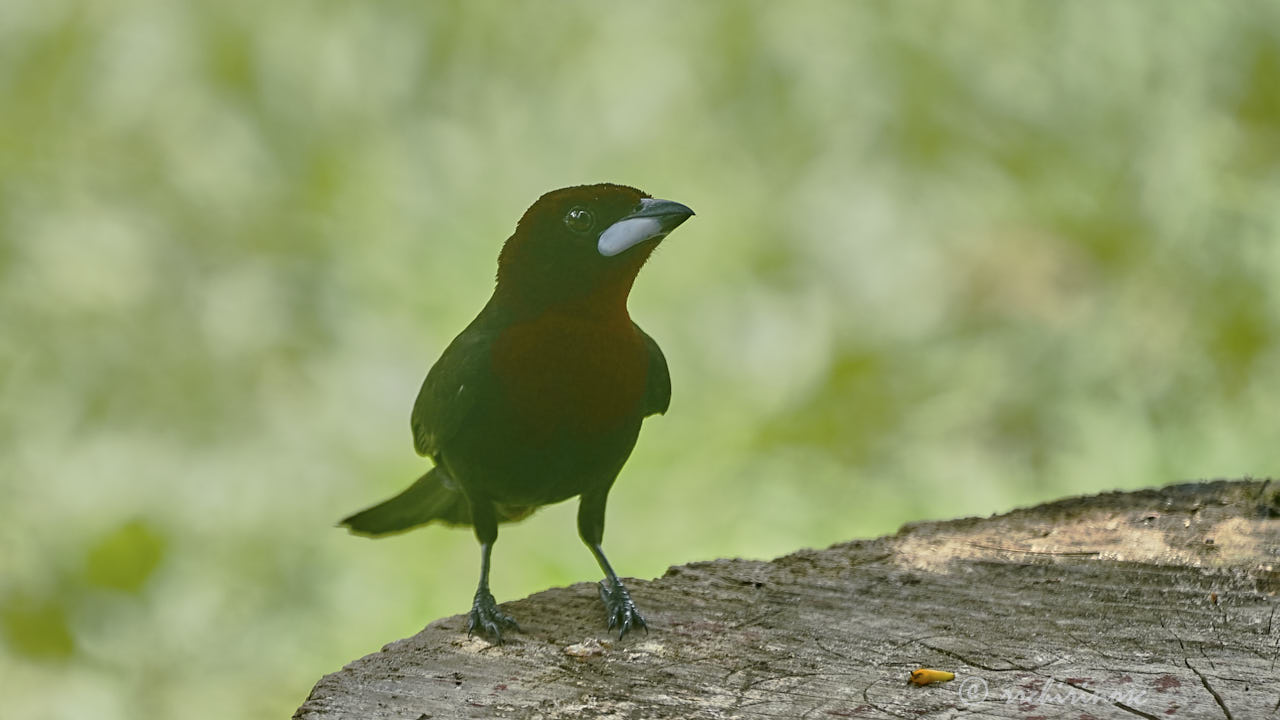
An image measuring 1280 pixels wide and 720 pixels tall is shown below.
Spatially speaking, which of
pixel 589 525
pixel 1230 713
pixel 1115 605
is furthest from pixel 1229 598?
pixel 589 525

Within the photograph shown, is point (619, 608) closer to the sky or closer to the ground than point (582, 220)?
closer to the ground

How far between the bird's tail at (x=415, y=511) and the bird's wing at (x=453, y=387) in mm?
281

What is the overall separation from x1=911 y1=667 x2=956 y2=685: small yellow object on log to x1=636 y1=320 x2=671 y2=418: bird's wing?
1.06 meters

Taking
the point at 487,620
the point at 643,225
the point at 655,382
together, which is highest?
the point at 643,225

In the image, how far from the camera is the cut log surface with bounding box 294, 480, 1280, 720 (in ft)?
8.12

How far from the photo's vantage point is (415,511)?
358cm

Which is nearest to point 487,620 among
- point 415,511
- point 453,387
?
point 453,387

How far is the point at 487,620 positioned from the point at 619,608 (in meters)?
0.31

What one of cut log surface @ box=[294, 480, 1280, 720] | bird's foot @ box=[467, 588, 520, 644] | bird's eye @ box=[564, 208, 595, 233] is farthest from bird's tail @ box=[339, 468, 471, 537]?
bird's eye @ box=[564, 208, 595, 233]

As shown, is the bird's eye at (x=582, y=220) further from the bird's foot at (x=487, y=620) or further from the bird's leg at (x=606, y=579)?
the bird's foot at (x=487, y=620)

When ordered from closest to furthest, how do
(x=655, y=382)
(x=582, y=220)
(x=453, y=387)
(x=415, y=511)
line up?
(x=582, y=220)
(x=453, y=387)
(x=655, y=382)
(x=415, y=511)

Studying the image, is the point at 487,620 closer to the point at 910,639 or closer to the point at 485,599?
the point at 485,599

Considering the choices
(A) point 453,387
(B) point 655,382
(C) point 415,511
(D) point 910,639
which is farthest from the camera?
(C) point 415,511

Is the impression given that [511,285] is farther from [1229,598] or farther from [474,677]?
[1229,598]
